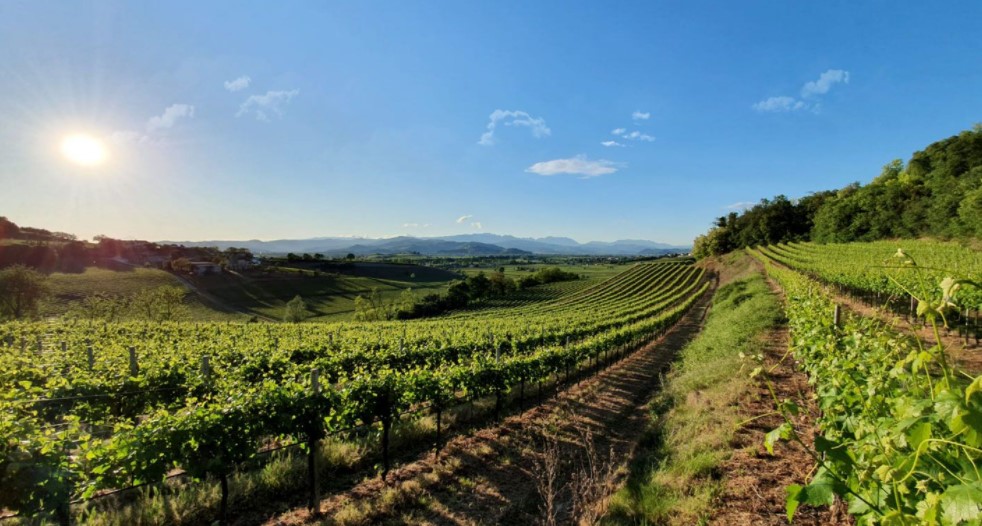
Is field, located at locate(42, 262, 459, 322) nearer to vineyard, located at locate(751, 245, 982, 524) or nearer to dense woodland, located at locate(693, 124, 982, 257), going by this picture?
vineyard, located at locate(751, 245, 982, 524)

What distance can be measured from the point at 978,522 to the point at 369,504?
24.5 ft

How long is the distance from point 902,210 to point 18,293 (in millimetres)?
103418

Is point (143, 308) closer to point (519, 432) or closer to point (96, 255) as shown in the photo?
point (519, 432)

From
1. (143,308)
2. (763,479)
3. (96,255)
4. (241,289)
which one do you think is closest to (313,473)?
(763,479)

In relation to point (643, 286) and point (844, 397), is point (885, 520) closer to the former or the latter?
point (844, 397)

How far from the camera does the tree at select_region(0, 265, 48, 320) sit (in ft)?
150

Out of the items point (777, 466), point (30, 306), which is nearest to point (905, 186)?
point (777, 466)

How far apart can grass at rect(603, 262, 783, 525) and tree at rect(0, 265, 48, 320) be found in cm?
6494

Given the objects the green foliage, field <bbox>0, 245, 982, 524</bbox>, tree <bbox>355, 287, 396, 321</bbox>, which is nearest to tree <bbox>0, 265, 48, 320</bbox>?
the green foliage

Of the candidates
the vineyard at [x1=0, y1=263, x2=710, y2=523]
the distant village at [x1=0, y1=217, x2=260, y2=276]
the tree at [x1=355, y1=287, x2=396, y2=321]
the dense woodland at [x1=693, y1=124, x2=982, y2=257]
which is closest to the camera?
the vineyard at [x1=0, y1=263, x2=710, y2=523]

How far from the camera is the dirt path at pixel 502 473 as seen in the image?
6.79m

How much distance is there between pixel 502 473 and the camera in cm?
846

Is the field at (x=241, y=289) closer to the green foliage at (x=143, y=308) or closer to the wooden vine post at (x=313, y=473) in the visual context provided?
the green foliage at (x=143, y=308)

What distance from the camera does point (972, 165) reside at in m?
50.7
